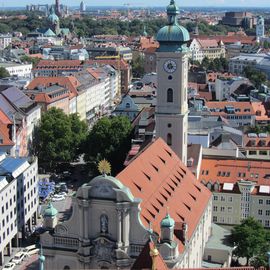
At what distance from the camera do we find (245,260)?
248ft

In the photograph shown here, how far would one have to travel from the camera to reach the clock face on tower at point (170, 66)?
7806cm

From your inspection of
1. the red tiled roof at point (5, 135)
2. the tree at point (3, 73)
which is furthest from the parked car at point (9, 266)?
the tree at point (3, 73)

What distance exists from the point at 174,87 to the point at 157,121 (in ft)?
15.8

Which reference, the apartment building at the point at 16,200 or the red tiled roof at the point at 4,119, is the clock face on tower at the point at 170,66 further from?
the red tiled roof at the point at 4,119

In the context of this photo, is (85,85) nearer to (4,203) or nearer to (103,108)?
(103,108)

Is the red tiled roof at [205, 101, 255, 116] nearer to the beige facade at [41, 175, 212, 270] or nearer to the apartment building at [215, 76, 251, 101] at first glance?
the apartment building at [215, 76, 251, 101]

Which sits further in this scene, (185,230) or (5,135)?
(5,135)

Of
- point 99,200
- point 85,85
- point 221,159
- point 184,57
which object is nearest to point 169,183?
point 99,200

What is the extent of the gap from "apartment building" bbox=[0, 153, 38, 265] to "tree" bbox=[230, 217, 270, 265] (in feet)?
89.8

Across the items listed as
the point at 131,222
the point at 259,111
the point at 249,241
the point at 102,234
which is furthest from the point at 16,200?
the point at 259,111

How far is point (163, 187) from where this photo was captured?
64750 millimetres

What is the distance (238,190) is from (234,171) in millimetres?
3736

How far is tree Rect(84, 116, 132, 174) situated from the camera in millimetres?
108000

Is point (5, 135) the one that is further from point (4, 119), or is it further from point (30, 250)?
point (30, 250)
